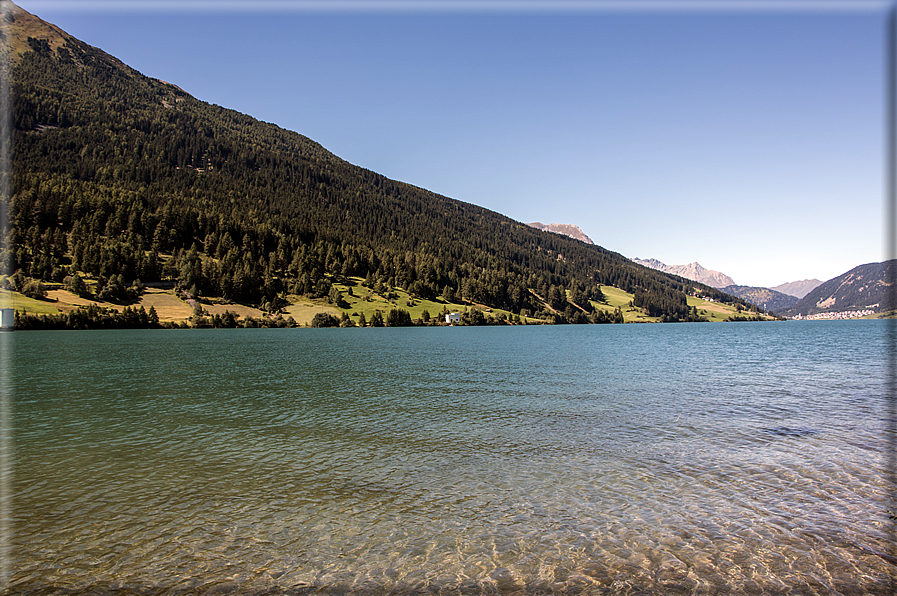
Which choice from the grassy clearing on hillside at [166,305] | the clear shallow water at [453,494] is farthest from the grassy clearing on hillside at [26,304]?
the clear shallow water at [453,494]

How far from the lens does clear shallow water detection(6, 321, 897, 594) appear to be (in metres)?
10.6

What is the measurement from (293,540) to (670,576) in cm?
927

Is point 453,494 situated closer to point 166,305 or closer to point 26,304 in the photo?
point 26,304

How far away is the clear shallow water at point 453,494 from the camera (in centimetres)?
1062

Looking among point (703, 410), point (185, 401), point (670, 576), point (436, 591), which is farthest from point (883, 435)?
point (185, 401)

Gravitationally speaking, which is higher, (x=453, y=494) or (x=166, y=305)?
(x=166, y=305)

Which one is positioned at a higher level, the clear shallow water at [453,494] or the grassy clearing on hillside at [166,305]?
the grassy clearing on hillside at [166,305]

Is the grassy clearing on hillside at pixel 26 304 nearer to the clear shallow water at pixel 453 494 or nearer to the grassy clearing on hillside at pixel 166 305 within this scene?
the grassy clearing on hillside at pixel 166 305

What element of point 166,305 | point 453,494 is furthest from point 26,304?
point 453,494

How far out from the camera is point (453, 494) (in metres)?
15.5

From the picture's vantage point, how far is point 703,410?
1148 inches

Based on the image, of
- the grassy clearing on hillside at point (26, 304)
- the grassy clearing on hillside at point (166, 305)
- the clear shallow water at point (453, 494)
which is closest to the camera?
the clear shallow water at point (453, 494)

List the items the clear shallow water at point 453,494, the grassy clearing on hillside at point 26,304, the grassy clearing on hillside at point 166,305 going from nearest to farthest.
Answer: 1. the clear shallow water at point 453,494
2. the grassy clearing on hillside at point 26,304
3. the grassy clearing on hillside at point 166,305

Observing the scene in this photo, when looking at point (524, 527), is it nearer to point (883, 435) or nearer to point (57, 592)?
point (57, 592)
